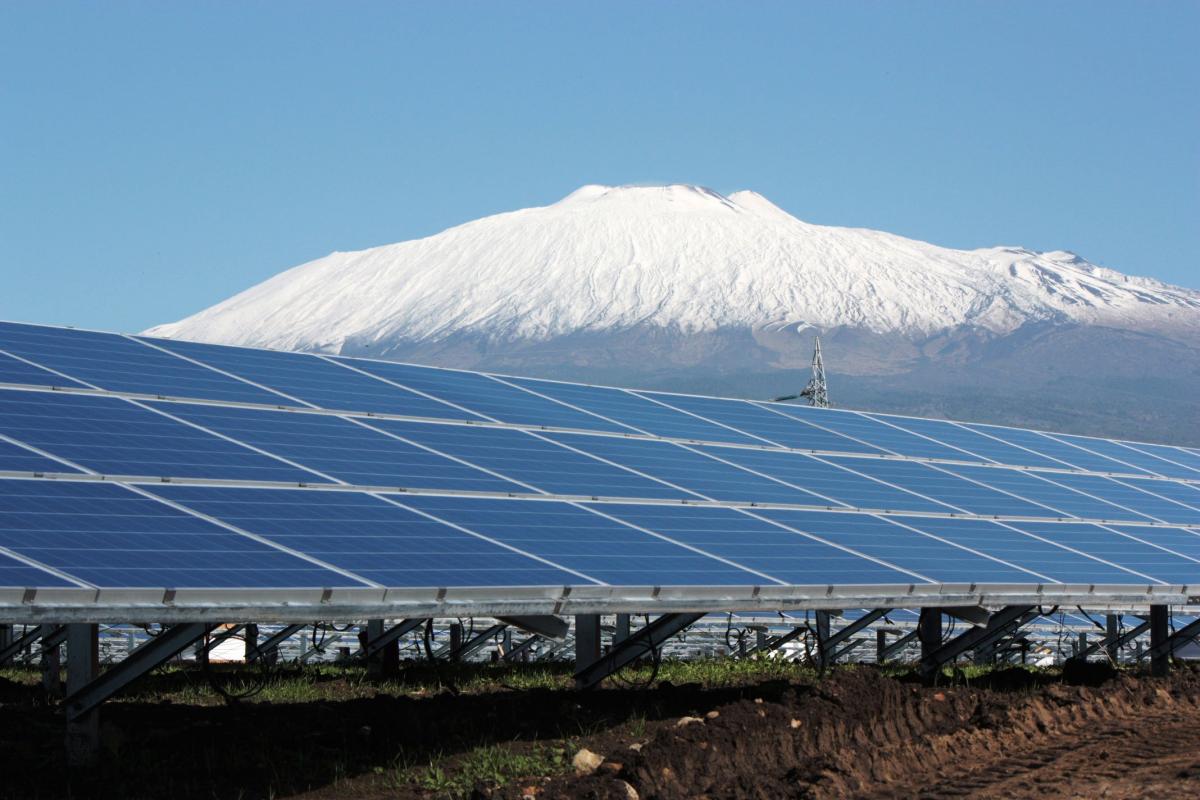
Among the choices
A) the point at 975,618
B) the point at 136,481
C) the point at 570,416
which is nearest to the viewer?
the point at 136,481

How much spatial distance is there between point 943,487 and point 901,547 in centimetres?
611

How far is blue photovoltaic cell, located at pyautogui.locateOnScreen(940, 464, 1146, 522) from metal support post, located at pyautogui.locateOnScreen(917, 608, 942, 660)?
445 cm

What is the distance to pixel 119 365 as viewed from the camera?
912 inches

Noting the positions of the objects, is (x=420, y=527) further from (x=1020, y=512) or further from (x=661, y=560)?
(x=1020, y=512)

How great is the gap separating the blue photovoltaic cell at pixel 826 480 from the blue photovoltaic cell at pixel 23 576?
1384 centimetres

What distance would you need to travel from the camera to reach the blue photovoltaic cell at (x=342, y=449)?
20234mm

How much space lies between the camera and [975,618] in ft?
81.6

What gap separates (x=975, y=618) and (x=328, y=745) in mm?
10613

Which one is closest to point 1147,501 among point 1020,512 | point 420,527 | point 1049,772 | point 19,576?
point 1020,512

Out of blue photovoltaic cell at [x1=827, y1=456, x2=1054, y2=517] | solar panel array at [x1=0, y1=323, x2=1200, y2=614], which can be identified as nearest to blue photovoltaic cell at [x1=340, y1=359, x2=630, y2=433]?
solar panel array at [x1=0, y1=323, x2=1200, y2=614]

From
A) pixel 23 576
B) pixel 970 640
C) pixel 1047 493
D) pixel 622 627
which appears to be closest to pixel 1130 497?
pixel 1047 493

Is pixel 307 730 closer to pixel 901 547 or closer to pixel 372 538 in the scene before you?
pixel 372 538

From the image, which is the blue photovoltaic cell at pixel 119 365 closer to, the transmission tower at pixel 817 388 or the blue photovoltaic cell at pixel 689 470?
the blue photovoltaic cell at pixel 689 470

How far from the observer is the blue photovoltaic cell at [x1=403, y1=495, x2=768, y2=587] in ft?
60.7
